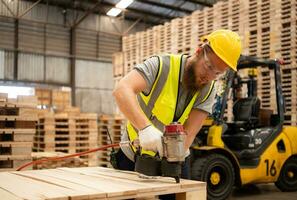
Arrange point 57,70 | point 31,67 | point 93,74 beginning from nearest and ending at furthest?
point 31,67 < point 57,70 < point 93,74

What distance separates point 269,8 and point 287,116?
2.21 metres

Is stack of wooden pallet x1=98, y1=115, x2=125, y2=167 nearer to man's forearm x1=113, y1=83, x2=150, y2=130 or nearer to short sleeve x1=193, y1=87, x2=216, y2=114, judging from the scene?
short sleeve x1=193, y1=87, x2=216, y2=114

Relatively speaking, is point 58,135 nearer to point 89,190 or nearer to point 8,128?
point 8,128

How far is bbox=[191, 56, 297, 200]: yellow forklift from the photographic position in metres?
6.12

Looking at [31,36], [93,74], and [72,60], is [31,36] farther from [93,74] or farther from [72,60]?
[93,74]

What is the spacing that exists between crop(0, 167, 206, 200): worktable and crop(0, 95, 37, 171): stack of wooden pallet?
294 cm

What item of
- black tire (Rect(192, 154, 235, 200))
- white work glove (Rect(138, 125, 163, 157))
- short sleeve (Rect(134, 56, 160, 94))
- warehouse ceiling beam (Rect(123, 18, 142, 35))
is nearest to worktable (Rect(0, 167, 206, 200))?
white work glove (Rect(138, 125, 163, 157))

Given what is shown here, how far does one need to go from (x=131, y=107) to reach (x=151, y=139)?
0.25m

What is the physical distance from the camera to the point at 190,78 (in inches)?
108

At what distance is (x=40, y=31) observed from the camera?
59.0 ft

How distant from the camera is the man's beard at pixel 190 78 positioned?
2736mm

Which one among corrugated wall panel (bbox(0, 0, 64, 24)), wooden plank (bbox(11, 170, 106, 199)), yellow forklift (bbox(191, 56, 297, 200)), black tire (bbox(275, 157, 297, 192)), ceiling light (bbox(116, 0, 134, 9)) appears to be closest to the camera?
wooden plank (bbox(11, 170, 106, 199))

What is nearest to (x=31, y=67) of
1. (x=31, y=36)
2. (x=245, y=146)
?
(x=31, y=36)

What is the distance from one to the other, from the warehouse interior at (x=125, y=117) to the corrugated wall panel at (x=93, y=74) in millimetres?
398
